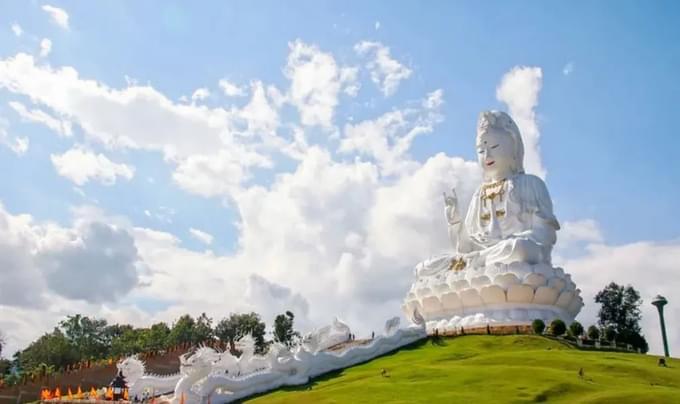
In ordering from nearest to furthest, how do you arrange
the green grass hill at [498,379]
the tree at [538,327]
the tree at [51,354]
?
the green grass hill at [498,379], the tree at [538,327], the tree at [51,354]

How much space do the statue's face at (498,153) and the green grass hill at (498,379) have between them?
42.6 ft

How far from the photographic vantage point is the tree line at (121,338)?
52219mm

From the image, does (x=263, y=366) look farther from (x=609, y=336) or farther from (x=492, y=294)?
(x=609, y=336)

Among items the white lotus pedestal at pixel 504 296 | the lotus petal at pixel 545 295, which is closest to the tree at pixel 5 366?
the white lotus pedestal at pixel 504 296

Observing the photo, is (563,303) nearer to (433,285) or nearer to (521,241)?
(521,241)

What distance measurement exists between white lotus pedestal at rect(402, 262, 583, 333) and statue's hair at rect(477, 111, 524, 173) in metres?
7.38

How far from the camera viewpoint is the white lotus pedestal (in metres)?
33.4

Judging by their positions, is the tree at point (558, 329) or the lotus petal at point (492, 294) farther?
the lotus petal at point (492, 294)

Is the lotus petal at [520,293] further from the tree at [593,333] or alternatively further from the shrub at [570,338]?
the shrub at [570,338]

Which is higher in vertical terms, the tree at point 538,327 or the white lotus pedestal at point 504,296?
the white lotus pedestal at point 504,296

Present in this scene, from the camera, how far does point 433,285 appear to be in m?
36.4

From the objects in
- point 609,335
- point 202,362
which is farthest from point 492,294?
point 202,362

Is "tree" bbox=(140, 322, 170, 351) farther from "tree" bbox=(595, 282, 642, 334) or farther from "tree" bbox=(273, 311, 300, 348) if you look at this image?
"tree" bbox=(595, 282, 642, 334)

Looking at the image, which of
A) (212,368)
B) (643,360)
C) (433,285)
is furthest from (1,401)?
(643,360)
